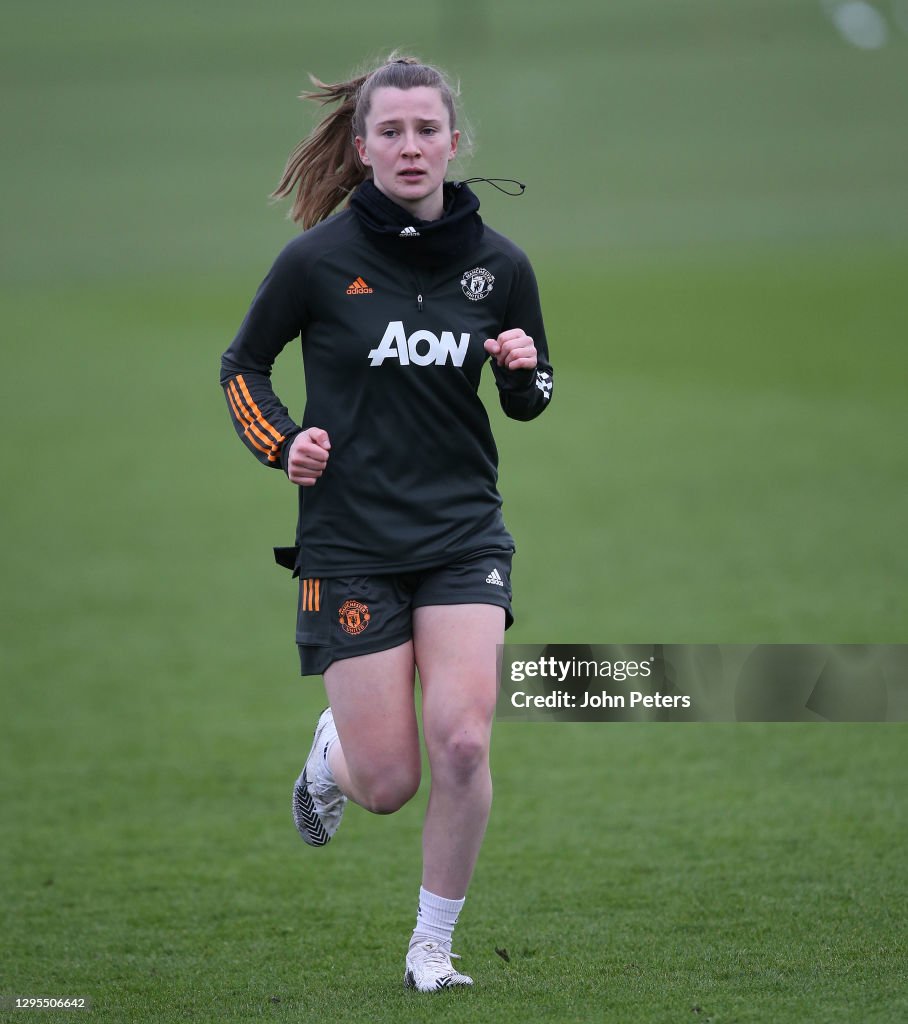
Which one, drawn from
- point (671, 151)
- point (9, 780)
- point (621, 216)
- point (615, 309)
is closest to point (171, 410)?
point (615, 309)

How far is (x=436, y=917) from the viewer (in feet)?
13.0

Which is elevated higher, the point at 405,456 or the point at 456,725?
the point at 405,456

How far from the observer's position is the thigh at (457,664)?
381 cm

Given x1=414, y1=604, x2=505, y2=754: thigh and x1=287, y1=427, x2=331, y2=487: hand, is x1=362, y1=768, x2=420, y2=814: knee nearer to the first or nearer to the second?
x1=414, y1=604, x2=505, y2=754: thigh

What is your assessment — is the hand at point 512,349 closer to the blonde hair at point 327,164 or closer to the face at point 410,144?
the face at point 410,144

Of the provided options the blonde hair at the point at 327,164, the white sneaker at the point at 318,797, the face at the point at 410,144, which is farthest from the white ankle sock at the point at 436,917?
the blonde hair at the point at 327,164

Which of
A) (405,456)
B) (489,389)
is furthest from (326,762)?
(489,389)

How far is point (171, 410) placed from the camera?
17.5 meters

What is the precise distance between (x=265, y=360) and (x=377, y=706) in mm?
919

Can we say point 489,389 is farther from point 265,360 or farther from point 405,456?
point 405,456

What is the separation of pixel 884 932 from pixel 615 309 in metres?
18.2

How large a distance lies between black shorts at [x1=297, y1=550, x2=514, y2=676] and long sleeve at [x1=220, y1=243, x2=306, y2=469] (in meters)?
0.35

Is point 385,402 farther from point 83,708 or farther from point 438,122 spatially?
point 83,708

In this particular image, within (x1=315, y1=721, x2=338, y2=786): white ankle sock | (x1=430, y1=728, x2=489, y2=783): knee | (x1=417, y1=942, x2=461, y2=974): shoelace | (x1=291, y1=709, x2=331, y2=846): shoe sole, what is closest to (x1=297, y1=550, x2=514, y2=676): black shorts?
(x1=430, y1=728, x2=489, y2=783): knee
